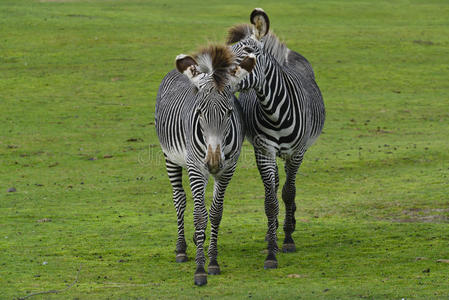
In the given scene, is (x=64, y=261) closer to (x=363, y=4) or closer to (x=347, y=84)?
(x=347, y=84)

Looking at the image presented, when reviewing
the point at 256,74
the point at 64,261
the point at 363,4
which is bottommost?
the point at 363,4

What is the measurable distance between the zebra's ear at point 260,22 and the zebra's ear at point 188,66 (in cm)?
116

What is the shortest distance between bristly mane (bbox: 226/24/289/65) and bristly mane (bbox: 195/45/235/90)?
98 cm

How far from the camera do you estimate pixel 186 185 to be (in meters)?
15.3

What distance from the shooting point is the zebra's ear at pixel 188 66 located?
7906 mm

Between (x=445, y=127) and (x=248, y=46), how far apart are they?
45.4 ft

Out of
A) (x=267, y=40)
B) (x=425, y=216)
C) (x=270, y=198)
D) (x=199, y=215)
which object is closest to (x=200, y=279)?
(x=199, y=215)

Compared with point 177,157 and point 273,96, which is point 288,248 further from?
point 273,96

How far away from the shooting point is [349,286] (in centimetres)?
765

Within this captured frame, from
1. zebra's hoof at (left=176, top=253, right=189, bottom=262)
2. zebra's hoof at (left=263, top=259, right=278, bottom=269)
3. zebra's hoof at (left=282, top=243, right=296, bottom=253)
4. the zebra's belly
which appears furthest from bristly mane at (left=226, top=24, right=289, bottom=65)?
zebra's hoof at (left=176, top=253, right=189, bottom=262)

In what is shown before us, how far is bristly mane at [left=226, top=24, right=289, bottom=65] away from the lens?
8.90m

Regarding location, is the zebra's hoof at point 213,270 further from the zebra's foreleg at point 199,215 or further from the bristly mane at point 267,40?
the bristly mane at point 267,40

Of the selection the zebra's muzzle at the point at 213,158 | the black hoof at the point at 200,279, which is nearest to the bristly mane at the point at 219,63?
the zebra's muzzle at the point at 213,158

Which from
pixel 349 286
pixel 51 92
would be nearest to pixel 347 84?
pixel 51 92
